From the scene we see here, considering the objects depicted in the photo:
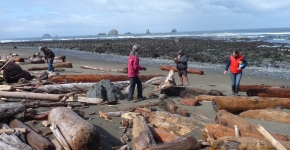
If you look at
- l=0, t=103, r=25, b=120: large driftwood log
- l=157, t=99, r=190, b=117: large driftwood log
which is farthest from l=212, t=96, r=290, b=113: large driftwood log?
l=0, t=103, r=25, b=120: large driftwood log

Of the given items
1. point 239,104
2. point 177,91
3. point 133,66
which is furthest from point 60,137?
point 177,91

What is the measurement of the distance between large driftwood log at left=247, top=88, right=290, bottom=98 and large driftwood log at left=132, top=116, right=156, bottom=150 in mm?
A: 5722

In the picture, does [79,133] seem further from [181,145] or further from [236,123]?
[236,123]

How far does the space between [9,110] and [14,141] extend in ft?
4.82

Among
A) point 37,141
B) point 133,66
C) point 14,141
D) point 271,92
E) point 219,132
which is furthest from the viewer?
point 271,92

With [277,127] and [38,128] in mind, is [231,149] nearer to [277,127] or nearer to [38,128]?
[277,127]

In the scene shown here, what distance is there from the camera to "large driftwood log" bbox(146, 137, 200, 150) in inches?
187

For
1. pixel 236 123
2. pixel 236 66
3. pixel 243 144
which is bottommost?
pixel 236 123

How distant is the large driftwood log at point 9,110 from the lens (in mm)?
6200

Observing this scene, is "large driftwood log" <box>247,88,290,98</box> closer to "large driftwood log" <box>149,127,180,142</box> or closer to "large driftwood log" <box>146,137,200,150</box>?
"large driftwood log" <box>149,127,180,142</box>

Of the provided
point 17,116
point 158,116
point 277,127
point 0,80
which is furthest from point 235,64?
point 0,80

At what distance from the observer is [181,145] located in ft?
16.0

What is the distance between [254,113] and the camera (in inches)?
307

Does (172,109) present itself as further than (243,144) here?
Yes
